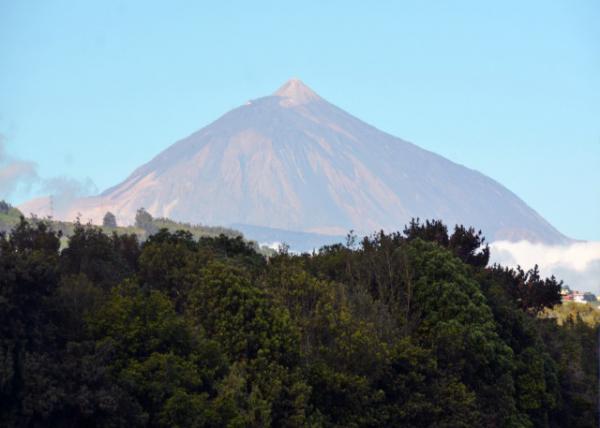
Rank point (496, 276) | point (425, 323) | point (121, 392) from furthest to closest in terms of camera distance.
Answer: point (496, 276)
point (425, 323)
point (121, 392)

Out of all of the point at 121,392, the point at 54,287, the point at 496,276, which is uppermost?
the point at 496,276

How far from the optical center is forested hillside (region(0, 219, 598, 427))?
153 ft

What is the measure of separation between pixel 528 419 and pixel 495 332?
5992 mm

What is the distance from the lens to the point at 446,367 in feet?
239

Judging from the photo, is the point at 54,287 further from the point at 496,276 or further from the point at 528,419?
the point at 496,276

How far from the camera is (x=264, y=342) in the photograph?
187 ft

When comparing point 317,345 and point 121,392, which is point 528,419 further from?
point 121,392

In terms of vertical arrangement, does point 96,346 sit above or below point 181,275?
below

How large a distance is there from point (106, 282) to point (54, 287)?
19.9 m

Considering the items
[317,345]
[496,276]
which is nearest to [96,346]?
[317,345]

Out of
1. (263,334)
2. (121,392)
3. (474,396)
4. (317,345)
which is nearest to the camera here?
(121,392)

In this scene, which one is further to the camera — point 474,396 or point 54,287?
point 474,396

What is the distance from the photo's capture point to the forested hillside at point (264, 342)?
46.8 metres

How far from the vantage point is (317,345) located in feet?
214
